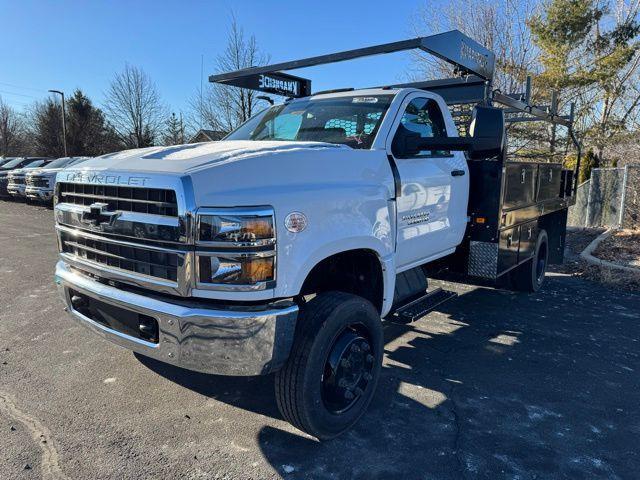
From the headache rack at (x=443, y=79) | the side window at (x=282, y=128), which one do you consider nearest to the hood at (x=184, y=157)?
the side window at (x=282, y=128)

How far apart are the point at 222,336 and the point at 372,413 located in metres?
1.41

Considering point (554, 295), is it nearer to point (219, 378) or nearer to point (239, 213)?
point (219, 378)

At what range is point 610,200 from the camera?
12.0 m

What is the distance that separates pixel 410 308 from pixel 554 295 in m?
3.77

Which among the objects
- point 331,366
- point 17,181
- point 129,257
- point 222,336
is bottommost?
point 331,366

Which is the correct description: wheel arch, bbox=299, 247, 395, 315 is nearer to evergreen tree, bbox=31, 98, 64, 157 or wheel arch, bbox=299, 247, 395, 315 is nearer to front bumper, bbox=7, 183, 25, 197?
front bumper, bbox=7, 183, 25, 197

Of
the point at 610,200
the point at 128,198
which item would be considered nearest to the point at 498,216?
the point at 128,198

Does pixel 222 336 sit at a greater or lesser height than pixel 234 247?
lesser

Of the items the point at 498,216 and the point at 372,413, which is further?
the point at 498,216

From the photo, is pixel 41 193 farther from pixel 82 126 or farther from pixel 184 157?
pixel 82 126

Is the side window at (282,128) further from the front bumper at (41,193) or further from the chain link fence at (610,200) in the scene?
the front bumper at (41,193)

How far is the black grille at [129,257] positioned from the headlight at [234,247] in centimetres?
20

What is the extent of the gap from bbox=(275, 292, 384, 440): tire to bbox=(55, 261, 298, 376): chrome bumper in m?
0.16

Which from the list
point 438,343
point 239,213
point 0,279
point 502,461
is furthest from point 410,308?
point 0,279
